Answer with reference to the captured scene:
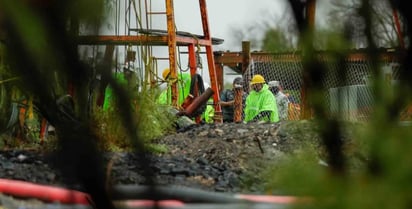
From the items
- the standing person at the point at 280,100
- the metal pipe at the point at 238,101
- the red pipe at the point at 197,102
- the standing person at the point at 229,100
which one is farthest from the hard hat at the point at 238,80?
the red pipe at the point at 197,102

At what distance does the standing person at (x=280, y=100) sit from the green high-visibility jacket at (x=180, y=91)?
1250 millimetres

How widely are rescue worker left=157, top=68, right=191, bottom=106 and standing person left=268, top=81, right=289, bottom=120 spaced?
4.12ft

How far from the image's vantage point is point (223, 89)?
1564 centimetres

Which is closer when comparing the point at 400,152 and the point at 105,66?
the point at 400,152

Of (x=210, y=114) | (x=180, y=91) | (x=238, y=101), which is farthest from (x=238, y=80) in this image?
(x=180, y=91)

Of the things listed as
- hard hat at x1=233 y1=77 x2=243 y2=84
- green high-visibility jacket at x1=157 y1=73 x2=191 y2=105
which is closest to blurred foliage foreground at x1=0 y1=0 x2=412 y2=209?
green high-visibility jacket at x1=157 y1=73 x2=191 y2=105

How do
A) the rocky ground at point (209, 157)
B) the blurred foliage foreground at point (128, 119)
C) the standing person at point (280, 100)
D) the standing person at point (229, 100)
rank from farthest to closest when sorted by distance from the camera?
the standing person at point (229, 100) < the standing person at point (280, 100) < the rocky ground at point (209, 157) < the blurred foliage foreground at point (128, 119)

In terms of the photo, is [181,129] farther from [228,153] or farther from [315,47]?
[315,47]

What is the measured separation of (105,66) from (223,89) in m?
14.2

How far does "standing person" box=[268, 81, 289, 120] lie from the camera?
36.0 feet

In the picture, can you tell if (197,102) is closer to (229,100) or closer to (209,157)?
(229,100)

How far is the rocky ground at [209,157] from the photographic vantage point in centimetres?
438

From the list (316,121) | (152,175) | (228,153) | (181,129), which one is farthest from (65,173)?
(181,129)

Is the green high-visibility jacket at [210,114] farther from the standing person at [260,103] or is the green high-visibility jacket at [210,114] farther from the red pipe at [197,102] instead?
the red pipe at [197,102]
